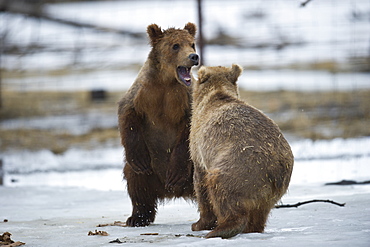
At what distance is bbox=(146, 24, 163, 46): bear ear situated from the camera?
669 cm

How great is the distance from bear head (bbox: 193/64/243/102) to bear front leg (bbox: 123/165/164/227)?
1.04 metres

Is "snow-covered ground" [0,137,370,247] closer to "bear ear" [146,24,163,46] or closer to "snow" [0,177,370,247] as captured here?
"snow" [0,177,370,247]

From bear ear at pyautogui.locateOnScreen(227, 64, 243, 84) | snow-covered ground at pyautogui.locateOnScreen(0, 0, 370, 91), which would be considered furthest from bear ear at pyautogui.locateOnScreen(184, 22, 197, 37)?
snow-covered ground at pyautogui.locateOnScreen(0, 0, 370, 91)

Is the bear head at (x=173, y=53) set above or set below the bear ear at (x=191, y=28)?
below

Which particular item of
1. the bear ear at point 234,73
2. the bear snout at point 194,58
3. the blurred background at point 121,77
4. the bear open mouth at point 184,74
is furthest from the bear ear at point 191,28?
the blurred background at point 121,77

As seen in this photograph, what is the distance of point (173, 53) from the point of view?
21.5 feet

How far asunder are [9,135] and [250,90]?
6.48 metres

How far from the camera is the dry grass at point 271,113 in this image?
42.3 ft

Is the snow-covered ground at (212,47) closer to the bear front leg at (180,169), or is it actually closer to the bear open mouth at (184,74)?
the bear open mouth at (184,74)

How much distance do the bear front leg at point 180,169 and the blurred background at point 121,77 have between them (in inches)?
102

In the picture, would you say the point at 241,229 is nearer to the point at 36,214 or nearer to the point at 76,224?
the point at 76,224

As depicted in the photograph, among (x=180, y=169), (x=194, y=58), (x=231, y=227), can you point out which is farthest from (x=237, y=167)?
(x=194, y=58)

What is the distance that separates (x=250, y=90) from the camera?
1747 cm

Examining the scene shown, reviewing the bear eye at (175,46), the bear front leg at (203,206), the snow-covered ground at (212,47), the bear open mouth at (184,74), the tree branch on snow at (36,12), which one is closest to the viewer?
the bear front leg at (203,206)
